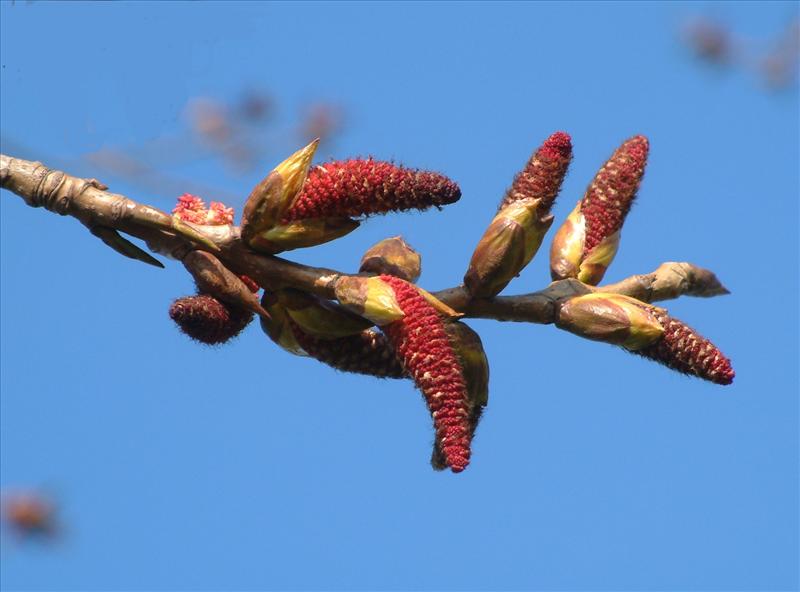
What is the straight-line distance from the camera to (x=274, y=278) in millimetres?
2268

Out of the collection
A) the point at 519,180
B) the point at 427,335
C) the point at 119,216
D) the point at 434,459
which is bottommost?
the point at 434,459

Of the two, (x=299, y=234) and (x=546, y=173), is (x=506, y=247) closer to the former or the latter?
(x=546, y=173)

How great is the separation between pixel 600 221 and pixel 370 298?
0.63 meters

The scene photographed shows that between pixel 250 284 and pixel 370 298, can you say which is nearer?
pixel 370 298

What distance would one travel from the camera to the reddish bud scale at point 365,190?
217cm

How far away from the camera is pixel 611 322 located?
7.53 feet

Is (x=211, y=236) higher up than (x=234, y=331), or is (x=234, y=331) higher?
(x=211, y=236)

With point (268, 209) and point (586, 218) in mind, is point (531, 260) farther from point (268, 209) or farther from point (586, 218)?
point (268, 209)

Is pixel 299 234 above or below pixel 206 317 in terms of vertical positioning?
above

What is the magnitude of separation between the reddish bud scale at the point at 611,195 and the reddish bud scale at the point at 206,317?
2.58 ft

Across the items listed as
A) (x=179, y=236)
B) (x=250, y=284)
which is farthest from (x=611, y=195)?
(x=179, y=236)

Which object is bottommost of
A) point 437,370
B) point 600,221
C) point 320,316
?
point 437,370

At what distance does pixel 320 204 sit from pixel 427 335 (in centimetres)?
33

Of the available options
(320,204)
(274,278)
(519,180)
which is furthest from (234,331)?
(519,180)
